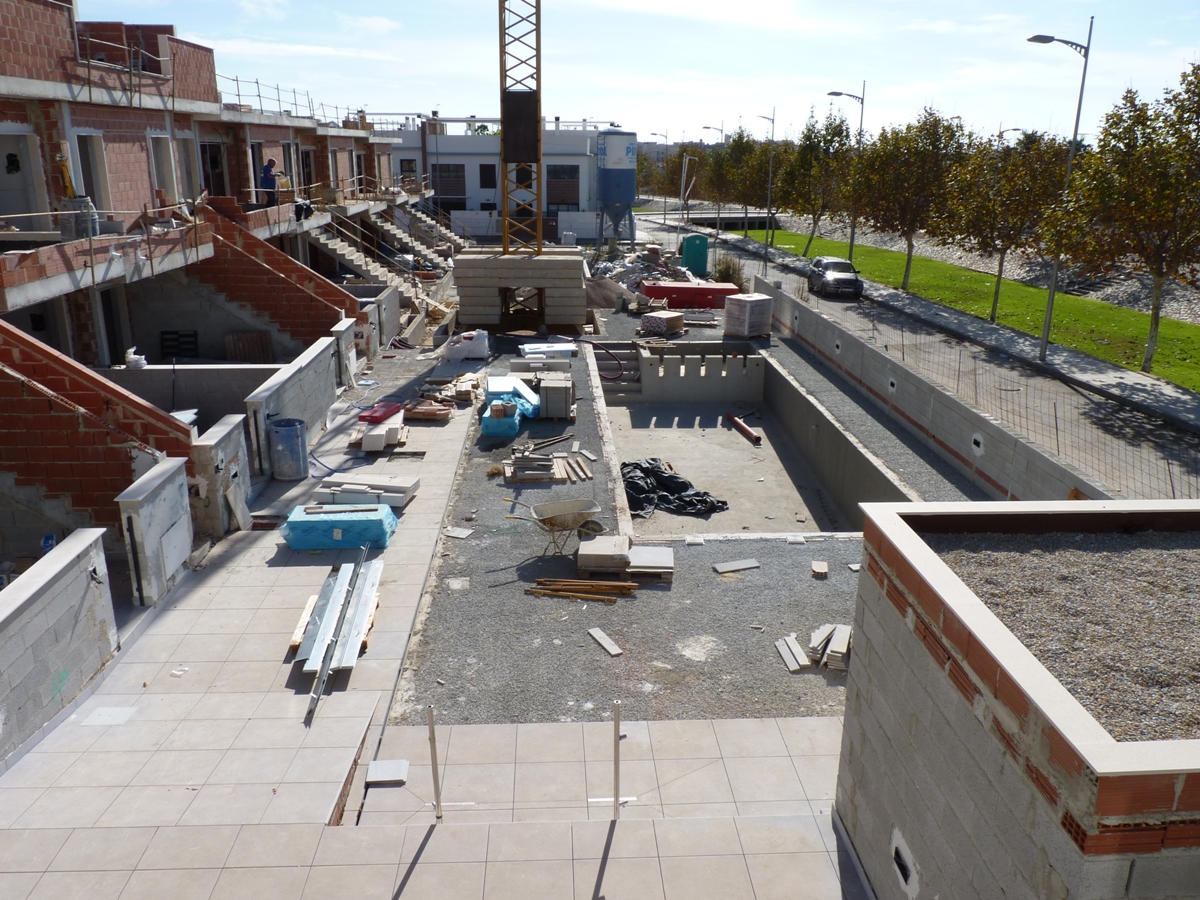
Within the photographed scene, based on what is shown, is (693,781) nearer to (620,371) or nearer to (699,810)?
(699,810)

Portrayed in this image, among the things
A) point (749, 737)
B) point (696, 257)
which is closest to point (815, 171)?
point (696, 257)

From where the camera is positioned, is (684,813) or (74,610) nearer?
(684,813)

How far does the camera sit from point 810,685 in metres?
10.9

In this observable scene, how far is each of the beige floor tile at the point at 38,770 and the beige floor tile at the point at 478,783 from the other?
3792 millimetres

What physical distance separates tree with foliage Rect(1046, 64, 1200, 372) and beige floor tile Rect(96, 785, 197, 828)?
2613 cm

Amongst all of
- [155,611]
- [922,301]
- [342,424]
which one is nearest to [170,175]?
[342,424]

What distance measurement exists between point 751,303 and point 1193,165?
1330cm

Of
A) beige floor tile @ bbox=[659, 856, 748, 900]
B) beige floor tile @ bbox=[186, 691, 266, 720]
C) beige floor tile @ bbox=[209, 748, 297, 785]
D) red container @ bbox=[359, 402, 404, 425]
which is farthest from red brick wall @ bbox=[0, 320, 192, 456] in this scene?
beige floor tile @ bbox=[659, 856, 748, 900]

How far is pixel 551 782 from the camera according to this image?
902 centimetres

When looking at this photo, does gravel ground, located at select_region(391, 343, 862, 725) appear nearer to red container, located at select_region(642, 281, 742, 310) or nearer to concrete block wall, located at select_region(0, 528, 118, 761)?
concrete block wall, located at select_region(0, 528, 118, 761)

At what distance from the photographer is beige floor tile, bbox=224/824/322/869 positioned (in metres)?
7.26

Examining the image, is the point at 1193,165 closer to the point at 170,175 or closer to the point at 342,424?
the point at 342,424

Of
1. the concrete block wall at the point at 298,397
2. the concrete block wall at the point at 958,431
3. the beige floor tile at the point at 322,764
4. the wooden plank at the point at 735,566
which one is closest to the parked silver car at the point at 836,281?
the concrete block wall at the point at 958,431

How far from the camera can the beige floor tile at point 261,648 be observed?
11031 millimetres
